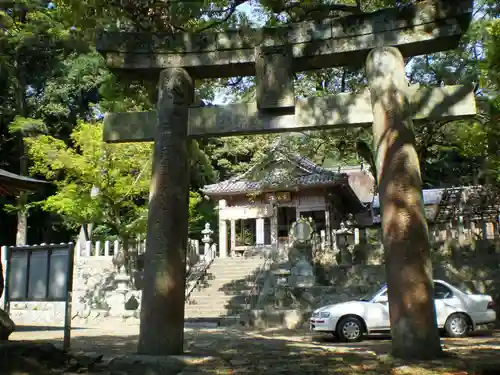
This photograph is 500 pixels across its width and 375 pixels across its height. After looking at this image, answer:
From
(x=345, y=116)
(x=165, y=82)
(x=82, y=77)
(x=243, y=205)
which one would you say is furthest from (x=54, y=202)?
(x=345, y=116)

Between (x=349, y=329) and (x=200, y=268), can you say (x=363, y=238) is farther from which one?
(x=349, y=329)

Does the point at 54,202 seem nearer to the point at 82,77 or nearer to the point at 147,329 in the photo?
the point at 82,77

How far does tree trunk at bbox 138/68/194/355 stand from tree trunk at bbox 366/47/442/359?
2796 millimetres

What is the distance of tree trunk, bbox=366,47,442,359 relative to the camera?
Answer: 5.93 meters

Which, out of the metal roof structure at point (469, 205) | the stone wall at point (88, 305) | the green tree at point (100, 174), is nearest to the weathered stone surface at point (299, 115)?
the stone wall at point (88, 305)

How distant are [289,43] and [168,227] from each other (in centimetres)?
331

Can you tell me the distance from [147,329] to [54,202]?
61.1 feet

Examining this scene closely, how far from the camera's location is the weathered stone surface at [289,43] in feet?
22.6

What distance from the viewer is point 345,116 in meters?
7.13

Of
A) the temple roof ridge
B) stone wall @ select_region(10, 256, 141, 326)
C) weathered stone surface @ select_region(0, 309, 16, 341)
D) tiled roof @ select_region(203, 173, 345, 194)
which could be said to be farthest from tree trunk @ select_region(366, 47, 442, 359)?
tiled roof @ select_region(203, 173, 345, 194)

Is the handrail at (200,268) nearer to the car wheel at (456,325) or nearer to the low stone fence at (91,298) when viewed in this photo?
the low stone fence at (91,298)

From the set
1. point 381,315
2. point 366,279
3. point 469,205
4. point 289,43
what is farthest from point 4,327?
point 469,205

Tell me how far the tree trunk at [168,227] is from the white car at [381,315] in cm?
600

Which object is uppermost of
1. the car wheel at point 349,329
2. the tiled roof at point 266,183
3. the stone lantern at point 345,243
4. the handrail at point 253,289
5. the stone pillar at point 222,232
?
the tiled roof at point 266,183
